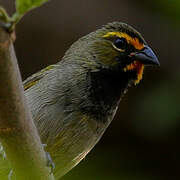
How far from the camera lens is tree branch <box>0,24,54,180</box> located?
261 cm

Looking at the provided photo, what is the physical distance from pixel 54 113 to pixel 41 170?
1012 millimetres

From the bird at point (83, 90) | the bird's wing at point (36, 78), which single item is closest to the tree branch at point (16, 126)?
the bird at point (83, 90)

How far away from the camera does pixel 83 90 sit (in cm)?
454

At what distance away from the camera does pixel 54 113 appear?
173 inches

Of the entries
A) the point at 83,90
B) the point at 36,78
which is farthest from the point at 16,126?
the point at 36,78

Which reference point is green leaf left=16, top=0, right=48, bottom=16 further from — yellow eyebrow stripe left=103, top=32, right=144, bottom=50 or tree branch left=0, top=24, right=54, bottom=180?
yellow eyebrow stripe left=103, top=32, right=144, bottom=50

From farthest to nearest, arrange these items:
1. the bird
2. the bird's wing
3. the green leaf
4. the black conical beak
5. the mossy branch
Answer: the bird's wing → the black conical beak → the bird → the mossy branch → the green leaf

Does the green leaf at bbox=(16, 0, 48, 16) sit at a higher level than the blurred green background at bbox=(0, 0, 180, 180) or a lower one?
higher

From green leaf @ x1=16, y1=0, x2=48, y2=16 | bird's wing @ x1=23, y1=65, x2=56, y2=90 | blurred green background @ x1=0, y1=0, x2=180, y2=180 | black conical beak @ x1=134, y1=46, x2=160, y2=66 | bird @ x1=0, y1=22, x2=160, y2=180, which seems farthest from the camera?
blurred green background @ x1=0, y1=0, x2=180, y2=180

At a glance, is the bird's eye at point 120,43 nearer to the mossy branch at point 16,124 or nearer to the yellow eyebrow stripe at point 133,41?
the yellow eyebrow stripe at point 133,41

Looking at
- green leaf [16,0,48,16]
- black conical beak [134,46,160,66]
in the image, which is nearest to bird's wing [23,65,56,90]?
black conical beak [134,46,160,66]

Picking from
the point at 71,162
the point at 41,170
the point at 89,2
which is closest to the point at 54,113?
the point at 71,162

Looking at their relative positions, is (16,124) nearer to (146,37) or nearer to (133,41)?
(133,41)

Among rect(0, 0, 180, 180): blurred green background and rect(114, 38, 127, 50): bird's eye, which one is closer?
rect(114, 38, 127, 50): bird's eye
